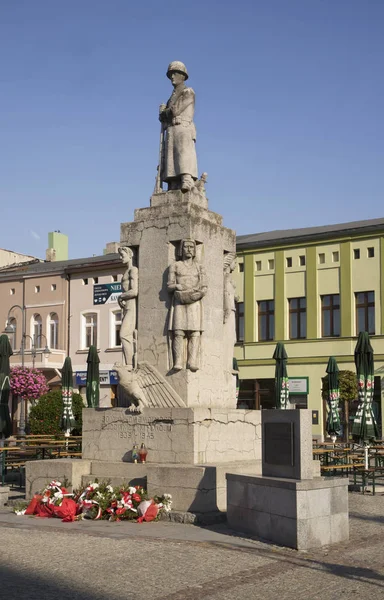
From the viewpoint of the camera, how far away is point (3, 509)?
13.0 m

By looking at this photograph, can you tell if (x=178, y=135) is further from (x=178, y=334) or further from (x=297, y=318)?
(x=297, y=318)

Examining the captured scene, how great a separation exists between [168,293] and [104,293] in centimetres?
3124

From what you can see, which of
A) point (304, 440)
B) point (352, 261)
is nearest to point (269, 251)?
point (352, 261)

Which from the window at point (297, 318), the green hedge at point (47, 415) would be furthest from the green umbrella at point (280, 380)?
the window at point (297, 318)

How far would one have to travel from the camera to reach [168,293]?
13180mm

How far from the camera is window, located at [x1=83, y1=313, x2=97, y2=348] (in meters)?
44.8

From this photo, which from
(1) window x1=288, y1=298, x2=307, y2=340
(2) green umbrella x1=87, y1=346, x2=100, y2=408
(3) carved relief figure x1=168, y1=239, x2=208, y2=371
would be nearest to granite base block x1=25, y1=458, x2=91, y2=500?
(3) carved relief figure x1=168, y1=239, x2=208, y2=371

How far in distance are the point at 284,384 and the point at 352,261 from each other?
54.8ft

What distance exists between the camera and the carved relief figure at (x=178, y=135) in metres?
14.1

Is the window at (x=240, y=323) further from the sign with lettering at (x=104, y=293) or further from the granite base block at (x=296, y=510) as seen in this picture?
the granite base block at (x=296, y=510)

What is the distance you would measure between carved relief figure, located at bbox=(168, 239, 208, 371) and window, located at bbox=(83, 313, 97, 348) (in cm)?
3203

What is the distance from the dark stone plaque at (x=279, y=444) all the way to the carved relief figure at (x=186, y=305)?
10.0 ft

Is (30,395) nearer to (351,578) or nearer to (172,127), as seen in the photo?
(172,127)

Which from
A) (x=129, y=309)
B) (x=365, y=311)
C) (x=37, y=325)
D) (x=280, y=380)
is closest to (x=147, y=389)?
(x=129, y=309)
